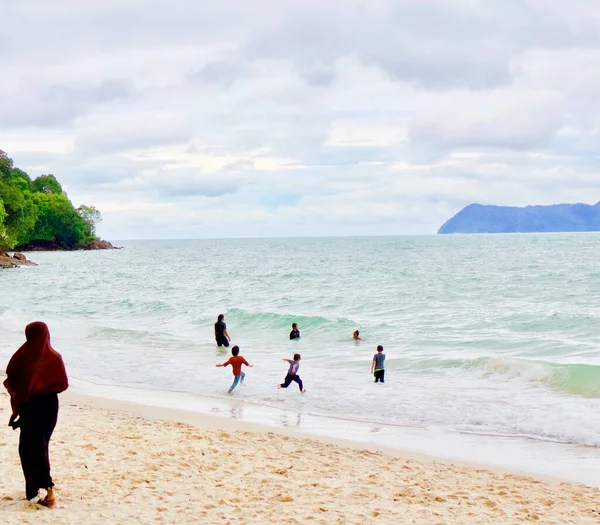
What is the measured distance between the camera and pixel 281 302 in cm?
3769

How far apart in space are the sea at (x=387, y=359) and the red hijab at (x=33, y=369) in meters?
5.78

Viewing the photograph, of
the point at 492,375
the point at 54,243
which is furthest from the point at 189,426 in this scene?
the point at 54,243

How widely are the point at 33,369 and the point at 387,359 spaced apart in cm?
1437

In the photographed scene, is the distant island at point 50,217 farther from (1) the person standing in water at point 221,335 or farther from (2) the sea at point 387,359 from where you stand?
(1) the person standing in water at point 221,335

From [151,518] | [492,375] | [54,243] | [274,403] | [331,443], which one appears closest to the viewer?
[151,518]

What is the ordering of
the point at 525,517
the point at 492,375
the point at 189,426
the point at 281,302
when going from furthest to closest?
1. the point at 281,302
2. the point at 492,375
3. the point at 189,426
4. the point at 525,517

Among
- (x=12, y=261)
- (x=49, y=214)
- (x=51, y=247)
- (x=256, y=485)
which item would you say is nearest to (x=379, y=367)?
(x=256, y=485)

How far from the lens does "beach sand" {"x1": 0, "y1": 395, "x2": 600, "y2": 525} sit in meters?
6.70

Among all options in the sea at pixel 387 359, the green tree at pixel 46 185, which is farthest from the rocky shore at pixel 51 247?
the sea at pixel 387 359

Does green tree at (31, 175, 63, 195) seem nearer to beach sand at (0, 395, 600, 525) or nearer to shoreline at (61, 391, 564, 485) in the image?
shoreline at (61, 391, 564, 485)

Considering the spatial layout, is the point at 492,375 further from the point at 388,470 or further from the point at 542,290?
the point at 542,290

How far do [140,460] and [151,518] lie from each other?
216 centimetres

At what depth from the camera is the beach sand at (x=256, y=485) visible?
6695 millimetres

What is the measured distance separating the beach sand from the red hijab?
113 cm
